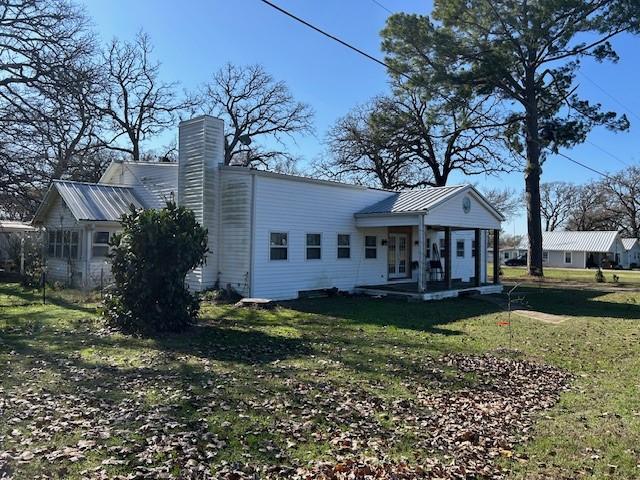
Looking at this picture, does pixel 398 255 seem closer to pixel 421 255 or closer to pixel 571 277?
pixel 421 255

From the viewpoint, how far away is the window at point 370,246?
20.1m

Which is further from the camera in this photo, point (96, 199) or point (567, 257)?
point (567, 257)

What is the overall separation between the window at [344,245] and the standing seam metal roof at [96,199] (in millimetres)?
8053

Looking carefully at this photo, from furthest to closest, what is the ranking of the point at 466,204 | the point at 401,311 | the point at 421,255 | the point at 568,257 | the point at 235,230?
the point at 568,257
the point at 466,204
the point at 421,255
the point at 235,230
the point at 401,311

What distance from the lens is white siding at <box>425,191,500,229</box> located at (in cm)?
1842

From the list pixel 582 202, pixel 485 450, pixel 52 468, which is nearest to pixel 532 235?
pixel 485 450

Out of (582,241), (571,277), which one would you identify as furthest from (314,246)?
(582,241)

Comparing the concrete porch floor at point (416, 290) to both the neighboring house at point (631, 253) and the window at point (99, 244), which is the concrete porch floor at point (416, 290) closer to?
the window at point (99, 244)

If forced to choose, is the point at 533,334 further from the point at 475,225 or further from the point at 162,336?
the point at 475,225

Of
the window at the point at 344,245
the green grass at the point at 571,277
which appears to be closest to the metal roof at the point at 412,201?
the window at the point at 344,245

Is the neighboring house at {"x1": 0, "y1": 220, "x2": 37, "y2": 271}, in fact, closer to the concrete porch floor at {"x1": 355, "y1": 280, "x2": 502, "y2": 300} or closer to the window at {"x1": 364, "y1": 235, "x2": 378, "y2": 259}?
the window at {"x1": 364, "y1": 235, "x2": 378, "y2": 259}

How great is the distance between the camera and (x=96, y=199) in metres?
19.9

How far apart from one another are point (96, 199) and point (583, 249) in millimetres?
57343

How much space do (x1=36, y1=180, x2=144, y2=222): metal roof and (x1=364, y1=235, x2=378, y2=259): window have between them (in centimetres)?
925
